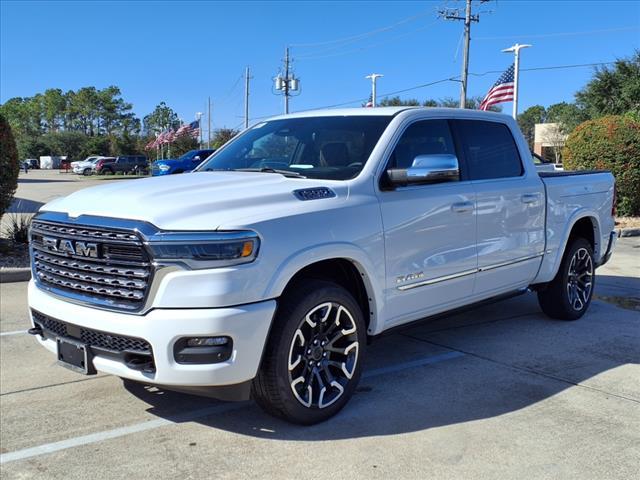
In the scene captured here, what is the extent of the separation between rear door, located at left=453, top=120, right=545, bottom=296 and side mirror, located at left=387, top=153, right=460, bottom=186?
2.55 feet

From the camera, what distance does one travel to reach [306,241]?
3672mm

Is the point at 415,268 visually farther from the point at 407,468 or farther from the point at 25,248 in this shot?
the point at 25,248

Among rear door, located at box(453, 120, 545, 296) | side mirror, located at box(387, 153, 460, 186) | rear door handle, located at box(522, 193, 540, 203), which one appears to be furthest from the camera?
rear door handle, located at box(522, 193, 540, 203)

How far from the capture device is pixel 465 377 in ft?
15.8

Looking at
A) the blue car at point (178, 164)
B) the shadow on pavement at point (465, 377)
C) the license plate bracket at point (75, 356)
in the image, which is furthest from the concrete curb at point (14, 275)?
the blue car at point (178, 164)

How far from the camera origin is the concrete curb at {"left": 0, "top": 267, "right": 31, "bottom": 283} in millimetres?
8664

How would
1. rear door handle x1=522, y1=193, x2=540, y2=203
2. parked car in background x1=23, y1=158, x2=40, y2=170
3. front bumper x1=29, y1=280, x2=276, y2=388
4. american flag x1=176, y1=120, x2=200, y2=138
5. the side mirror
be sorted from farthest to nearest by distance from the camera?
parked car in background x1=23, y1=158, x2=40, y2=170 → american flag x1=176, y1=120, x2=200, y2=138 → rear door handle x1=522, y1=193, x2=540, y2=203 → the side mirror → front bumper x1=29, y1=280, x2=276, y2=388

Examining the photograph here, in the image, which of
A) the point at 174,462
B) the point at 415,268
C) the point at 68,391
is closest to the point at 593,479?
the point at 415,268

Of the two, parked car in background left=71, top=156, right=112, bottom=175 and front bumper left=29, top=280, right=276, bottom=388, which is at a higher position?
parked car in background left=71, top=156, right=112, bottom=175

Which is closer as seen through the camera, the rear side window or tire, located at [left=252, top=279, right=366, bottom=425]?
tire, located at [left=252, top=279, right=366, bottom=425]

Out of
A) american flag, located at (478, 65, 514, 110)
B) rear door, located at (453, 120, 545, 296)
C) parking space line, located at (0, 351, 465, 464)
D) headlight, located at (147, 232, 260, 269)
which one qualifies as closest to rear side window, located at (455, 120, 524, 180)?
rear door, located at (453, 120, 545, 296)

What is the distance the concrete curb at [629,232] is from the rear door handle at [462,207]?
10408 millimetres

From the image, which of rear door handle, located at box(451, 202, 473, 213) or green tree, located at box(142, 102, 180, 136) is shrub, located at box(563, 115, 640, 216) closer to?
rear door handle, located at box(451, 202, 473, 213)

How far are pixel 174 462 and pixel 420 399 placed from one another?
5.76 ft
